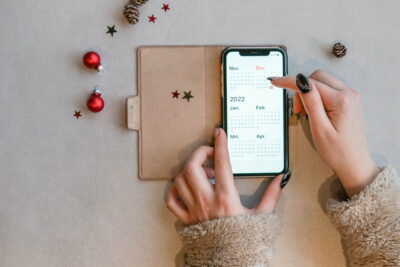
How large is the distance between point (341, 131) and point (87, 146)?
1.38 feet

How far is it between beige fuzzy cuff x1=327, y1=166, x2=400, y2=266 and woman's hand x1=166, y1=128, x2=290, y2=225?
0.38 feet

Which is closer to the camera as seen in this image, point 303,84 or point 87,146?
point 303,84

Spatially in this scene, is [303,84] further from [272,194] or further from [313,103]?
[272,194]

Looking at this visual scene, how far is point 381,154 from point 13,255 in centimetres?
66

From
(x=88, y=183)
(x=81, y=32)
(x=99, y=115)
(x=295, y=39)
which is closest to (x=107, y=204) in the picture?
(x=88, y=183)

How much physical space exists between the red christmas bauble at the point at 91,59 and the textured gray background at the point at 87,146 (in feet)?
0.06

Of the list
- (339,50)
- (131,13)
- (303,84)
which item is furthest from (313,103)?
(131,13)

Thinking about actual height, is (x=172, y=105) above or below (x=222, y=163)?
above

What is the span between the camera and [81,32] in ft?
2.23

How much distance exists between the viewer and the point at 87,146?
2.23 feet

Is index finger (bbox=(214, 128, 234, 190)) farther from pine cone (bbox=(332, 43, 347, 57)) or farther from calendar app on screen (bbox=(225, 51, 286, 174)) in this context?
pine cone (bbox=(332, 43, 347, 57))

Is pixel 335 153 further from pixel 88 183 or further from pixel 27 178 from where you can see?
pixel 27 178

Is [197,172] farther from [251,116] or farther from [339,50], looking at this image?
[339,50]

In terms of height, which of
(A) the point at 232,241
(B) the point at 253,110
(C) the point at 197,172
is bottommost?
(A) the point at 232,241
